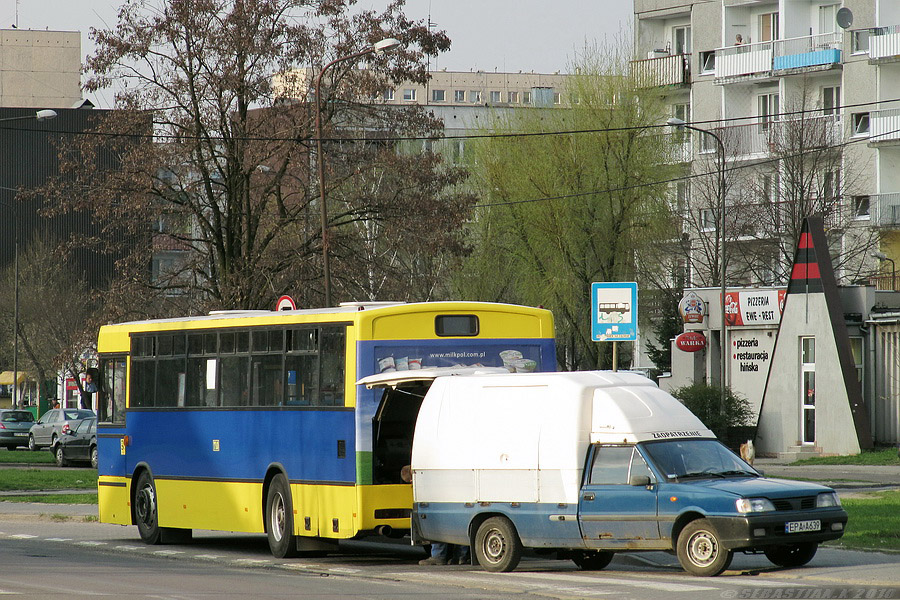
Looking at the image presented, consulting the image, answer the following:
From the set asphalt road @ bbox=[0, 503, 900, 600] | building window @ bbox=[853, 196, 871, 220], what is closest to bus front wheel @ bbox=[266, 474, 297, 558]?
asphalt road @ bbox=[0, 503, 900, 600]

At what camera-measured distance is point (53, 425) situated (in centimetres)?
4869

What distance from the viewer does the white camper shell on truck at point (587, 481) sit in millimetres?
13406

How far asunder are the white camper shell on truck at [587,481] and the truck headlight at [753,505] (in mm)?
11

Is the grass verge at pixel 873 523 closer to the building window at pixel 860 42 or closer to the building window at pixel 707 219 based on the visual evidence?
the building window at pixel 707 219

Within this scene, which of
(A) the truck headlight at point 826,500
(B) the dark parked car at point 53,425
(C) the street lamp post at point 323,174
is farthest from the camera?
(B) the dark parked car at point 53,425

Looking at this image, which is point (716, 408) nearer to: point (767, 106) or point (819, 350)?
point (819, 350)

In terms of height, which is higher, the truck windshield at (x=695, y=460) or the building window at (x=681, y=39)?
the building window at (x=681, y=39)

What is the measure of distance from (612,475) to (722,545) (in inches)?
52.5

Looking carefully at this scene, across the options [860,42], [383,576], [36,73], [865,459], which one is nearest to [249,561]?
[383,576]

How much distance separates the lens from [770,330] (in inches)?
1636

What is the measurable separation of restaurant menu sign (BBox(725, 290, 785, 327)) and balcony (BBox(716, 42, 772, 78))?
21253 mm

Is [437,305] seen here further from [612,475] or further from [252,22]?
[252,22]

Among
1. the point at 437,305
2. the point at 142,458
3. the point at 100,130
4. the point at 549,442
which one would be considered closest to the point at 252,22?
the point at 100,130

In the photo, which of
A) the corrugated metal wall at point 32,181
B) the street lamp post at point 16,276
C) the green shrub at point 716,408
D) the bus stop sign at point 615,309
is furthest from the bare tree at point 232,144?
the corrugated metal wall at point 32,181
